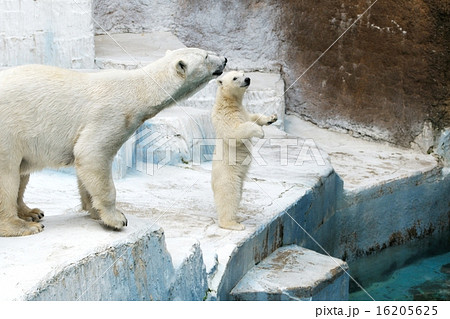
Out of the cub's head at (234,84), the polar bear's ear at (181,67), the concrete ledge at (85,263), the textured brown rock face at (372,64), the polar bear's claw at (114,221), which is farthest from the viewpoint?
the textured brown rock face at (372,64)

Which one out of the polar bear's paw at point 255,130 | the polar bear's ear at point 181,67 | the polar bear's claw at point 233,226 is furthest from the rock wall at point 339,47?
the polar bear's ear at point 181,67

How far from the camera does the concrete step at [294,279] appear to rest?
189 inches

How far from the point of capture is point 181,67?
3965 mm

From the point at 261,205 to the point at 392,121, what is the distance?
3.63m

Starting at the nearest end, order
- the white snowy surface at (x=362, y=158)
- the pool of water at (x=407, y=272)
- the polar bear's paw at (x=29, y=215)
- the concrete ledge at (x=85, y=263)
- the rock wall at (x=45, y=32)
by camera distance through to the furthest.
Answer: the concrete ledge at (x=85, y=263)
the polar bear's paw at (x=29, y=215)
the pool of water at (x=407, y=272)
the rock wall at (x=45, y=32)
the white snowy surface at (x=362, y=158)

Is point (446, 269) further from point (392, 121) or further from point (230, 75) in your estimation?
point (230, 75)

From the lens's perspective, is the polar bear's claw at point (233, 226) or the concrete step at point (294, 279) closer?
the concrete step at point (294, 279)

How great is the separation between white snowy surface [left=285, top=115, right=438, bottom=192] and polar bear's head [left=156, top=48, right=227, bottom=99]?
350 centimetres

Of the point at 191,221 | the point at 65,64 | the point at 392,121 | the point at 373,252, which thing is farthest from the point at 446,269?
the point at 65,64

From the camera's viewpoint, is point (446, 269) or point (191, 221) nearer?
point (191, 221)

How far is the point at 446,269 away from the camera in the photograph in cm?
730

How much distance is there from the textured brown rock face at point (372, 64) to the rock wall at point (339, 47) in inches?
0.5

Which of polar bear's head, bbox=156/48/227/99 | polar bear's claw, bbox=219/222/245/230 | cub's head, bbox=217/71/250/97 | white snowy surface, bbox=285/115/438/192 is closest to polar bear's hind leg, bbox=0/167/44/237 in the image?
polar bear's head, bbox=156/48/227/99

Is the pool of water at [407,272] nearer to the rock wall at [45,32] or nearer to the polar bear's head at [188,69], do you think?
the polar bear's head at [188,69]
